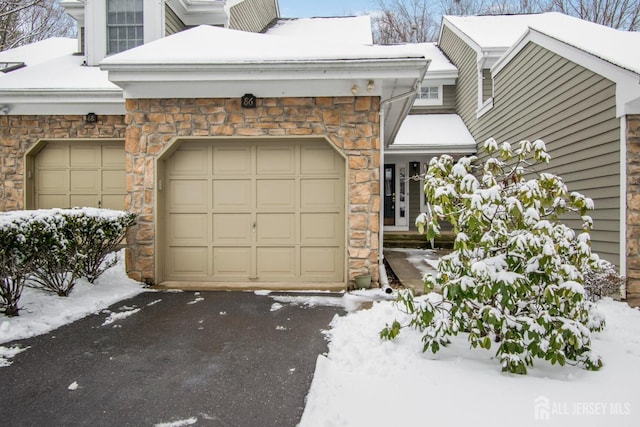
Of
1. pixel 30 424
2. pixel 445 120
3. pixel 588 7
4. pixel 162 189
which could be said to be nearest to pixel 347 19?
pixel 445 120

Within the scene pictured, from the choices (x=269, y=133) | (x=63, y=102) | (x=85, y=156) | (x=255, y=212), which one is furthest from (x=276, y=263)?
(x=63, y=102)

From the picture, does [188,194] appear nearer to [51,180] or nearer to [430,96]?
[51,180]

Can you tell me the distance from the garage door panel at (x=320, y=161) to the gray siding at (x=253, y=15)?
15.7 feet

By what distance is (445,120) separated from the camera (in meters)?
11.8

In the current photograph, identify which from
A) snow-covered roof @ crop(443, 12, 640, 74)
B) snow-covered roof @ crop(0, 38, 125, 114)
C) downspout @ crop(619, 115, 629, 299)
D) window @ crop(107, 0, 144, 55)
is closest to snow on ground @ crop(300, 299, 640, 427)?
downspout @ crop(619, 115, 629, 299)

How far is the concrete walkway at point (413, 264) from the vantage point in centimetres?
546

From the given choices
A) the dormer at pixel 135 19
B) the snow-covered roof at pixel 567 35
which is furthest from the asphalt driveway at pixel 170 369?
the dormer at pixel 135 19

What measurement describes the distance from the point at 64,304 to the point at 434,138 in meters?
9.41

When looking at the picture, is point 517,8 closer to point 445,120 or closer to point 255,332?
point 445,120

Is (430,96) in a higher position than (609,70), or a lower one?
higher

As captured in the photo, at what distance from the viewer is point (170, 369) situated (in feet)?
9.36

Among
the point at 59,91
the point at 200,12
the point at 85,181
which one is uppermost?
the point at 200,12

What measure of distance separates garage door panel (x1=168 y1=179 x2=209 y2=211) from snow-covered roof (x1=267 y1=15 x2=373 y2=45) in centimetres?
647

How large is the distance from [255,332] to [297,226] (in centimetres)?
215
